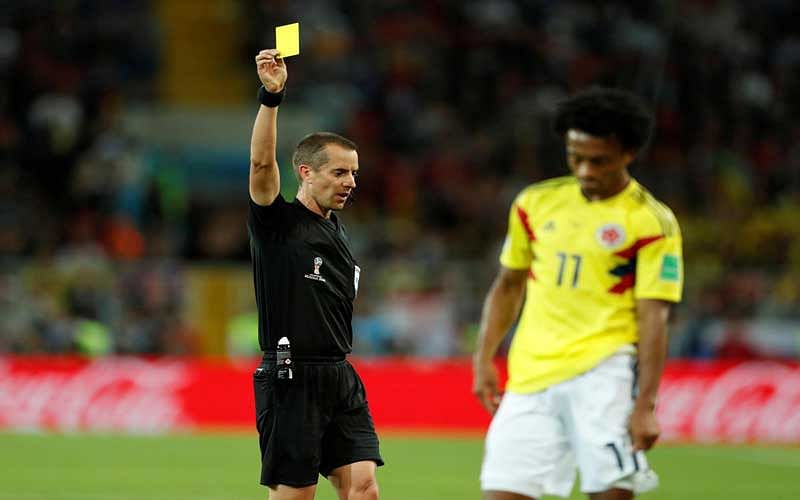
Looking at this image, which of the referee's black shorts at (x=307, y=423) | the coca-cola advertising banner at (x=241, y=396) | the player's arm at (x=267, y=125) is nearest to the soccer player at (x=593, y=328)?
the referee's black shorts at (x=307, y=423)

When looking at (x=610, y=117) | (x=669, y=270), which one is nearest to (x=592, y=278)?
(x=669, y=270)

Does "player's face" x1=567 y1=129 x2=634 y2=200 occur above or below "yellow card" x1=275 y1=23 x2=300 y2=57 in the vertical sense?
below

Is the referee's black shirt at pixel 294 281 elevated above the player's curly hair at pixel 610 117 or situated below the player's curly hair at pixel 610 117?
below

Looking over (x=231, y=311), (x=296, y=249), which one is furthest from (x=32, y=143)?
(x=296, y=249)

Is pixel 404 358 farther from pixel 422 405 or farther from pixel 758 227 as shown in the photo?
pixel 758 227

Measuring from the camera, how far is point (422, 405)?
54.5 feet

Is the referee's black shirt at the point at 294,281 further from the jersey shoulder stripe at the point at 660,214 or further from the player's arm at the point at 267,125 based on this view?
the jersey shoulder stripe at the point at 660,214

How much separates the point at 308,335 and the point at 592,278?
3.83ft

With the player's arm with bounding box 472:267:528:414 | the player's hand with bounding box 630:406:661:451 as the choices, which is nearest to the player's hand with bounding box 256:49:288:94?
the player's arm with bounding box 472:267:528:414

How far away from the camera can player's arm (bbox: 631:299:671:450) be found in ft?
19.5

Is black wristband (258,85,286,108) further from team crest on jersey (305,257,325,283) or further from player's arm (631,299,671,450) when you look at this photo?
player's arm (631,299,671,450)

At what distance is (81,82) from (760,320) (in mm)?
9348

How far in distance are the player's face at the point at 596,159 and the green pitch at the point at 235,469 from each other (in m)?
4.88

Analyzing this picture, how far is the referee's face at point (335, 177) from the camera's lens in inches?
244
